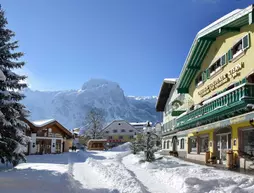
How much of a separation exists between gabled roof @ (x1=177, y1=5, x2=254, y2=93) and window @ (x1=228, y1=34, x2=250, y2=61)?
0.84m

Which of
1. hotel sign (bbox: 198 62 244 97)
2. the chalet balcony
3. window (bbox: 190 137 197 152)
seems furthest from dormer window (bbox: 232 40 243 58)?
window (bbox: 190 137 197 152)

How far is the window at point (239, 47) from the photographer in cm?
1581

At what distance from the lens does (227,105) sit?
15.4 metres

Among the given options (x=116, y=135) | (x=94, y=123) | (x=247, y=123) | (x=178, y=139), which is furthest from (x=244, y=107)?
(x=116, y=135)

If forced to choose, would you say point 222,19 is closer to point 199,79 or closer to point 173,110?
point 199,79

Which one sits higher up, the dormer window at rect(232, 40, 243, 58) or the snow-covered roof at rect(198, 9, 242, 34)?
the snow-covered roof at rect(198, 9, 242, 34)

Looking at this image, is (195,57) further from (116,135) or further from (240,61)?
(116,135)

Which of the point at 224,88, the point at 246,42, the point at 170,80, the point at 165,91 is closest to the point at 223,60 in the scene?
the point at 224,88

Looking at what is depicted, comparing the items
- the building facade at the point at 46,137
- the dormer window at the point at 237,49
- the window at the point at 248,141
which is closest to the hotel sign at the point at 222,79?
the dormer window at the point at 237,49

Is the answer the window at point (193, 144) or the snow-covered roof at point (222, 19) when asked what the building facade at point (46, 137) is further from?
the snow-covered roof at point (222, 19)

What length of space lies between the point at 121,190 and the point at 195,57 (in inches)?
694

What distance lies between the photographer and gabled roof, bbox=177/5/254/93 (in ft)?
51.7

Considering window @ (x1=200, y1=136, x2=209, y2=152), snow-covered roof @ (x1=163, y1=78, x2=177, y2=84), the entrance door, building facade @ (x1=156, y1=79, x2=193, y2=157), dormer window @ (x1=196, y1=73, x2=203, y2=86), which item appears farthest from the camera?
snow-covered roof @ (x1=163, y1=78, x2=177, y2=84)

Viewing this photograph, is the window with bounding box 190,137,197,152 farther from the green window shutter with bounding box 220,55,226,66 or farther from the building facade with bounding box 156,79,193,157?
the green window shutter with bounding box 220,55,226,66
